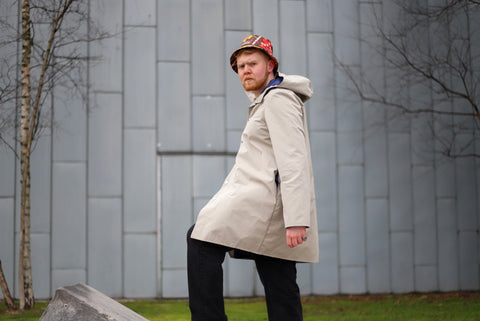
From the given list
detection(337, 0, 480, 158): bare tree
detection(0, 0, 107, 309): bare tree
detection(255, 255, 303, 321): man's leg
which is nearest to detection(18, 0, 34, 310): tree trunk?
detection(0, 0, 107, 309): bare tree

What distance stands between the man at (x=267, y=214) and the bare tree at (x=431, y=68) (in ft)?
11.1

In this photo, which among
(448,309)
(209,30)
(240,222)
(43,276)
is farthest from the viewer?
(209,30)

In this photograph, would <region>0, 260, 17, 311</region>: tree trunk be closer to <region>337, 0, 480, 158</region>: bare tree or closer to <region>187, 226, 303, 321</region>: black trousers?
<region>187, 226, 303, 321</region>: black trousers

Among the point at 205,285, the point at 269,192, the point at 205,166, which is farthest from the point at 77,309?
the point at 205,166

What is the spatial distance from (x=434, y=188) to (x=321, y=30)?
74.7 inches

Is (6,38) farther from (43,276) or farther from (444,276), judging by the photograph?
(444,276)

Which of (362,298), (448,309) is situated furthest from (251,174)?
(362,298)

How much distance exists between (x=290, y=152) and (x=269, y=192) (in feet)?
0.59

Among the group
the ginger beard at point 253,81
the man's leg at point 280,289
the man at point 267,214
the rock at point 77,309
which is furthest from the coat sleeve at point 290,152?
the rock at point 77,309

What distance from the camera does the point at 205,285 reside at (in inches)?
86.1

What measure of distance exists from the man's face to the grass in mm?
2379

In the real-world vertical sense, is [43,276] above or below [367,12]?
below

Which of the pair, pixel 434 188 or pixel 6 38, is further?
pixel 434 188

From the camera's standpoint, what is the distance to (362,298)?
5367 mm
